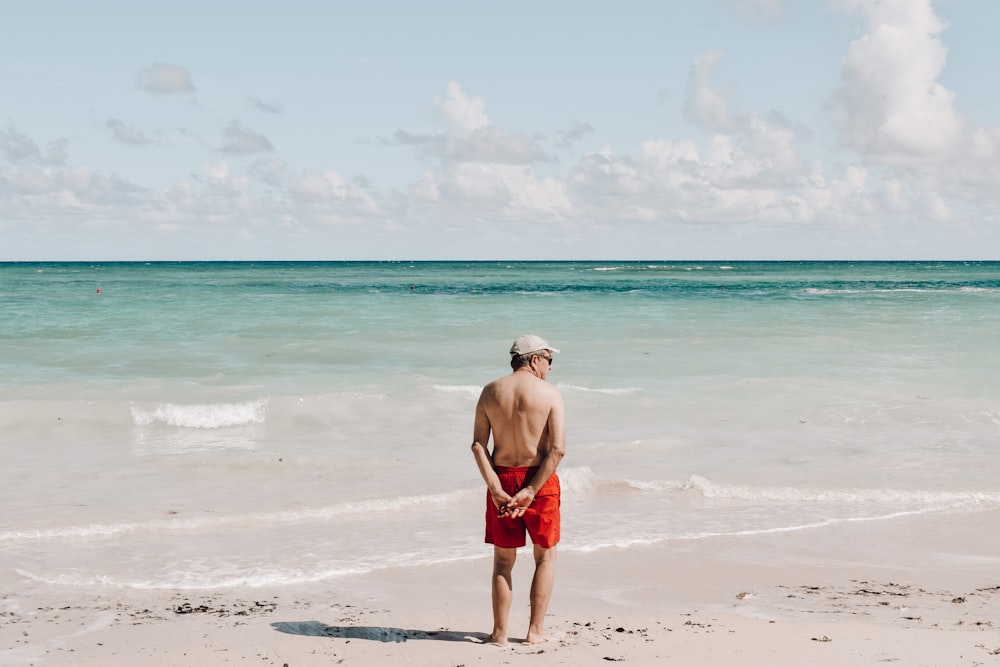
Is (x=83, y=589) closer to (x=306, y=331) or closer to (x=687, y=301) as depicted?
(x=306, y=331)

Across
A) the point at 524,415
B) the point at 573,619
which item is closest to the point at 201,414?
the point at 573,619

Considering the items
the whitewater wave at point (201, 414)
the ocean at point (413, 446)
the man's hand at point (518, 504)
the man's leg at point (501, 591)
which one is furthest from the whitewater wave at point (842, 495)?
the whitewater wave at point (201, 414)

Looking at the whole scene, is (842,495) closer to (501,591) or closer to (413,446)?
(413,446)

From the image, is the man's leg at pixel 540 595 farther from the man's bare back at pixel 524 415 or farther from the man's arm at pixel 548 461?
the man's bare back at pixel 524 415

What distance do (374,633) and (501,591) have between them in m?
0.87

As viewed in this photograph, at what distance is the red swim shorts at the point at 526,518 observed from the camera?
202 inches

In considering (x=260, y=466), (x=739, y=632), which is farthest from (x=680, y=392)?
(x=739, y=632)

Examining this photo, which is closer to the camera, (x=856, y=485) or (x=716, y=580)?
(x=716, y=580)

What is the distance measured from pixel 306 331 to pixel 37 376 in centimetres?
930

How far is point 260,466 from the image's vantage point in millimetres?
10578

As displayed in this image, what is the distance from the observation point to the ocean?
7.79m

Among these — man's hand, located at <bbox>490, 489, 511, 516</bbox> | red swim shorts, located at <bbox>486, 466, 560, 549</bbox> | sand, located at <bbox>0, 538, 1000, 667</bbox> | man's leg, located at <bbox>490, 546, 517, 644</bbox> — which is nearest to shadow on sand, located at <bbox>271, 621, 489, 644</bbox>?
sand, located at <bbox>0, 538, 1000, 667</bbox>

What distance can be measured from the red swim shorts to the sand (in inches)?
23.8

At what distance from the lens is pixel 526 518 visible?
517 centimetres
